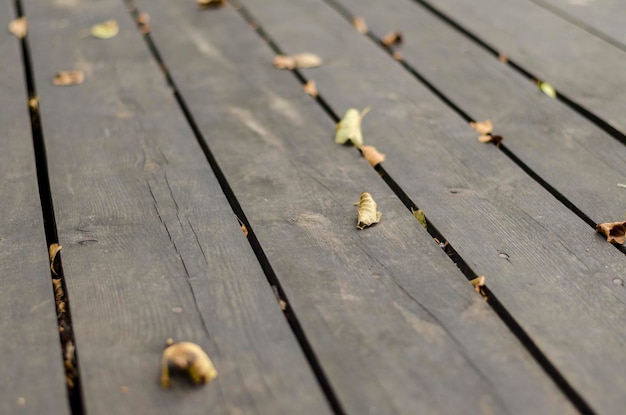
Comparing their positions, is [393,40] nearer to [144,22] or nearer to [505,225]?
[144,22]

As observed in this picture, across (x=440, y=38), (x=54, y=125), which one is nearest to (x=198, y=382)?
(x=54, y=125)

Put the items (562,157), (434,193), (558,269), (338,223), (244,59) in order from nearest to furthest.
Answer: (558,269) → (338,223) → (434,193) → (562,157) → (244,59)

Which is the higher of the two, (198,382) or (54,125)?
(198,382)

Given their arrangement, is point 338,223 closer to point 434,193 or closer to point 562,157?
point 434,193

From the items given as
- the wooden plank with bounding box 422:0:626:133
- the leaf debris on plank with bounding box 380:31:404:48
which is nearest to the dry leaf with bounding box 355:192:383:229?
the wooden plank with bounding box 422:0:626:133

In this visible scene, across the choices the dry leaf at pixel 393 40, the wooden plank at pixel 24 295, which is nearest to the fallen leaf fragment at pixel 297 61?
the dry leaf at pixel 393 40

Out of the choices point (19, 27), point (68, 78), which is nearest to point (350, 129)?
point (68, 78)
